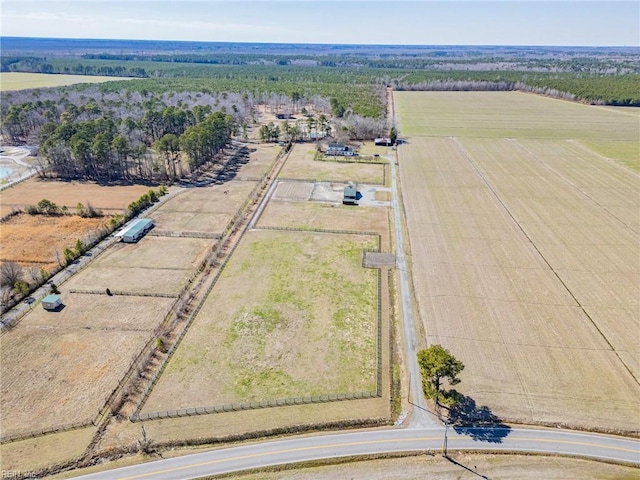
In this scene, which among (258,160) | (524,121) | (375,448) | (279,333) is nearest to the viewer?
(375,448)

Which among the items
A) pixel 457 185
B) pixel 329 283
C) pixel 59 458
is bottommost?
pixel 59 458

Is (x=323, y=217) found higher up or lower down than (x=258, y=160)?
lower down

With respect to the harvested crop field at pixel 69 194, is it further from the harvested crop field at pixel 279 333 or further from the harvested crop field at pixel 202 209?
the harvested crop field at pixel 279 333

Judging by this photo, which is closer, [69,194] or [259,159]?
[69,194]

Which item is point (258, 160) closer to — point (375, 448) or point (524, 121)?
point (375, 448)

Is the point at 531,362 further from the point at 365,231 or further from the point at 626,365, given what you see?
the point at 365,231

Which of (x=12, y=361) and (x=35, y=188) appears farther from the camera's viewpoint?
(x=35, y=188)

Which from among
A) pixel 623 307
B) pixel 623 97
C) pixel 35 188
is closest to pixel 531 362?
pixel 623 307

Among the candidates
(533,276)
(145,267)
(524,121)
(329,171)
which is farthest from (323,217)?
(524,121)
